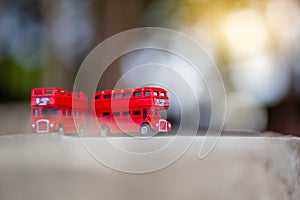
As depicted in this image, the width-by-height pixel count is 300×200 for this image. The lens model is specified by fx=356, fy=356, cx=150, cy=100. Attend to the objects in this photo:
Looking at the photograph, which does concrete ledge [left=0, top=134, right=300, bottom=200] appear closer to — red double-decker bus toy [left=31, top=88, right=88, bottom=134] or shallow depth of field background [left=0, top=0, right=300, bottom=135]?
red double-decker bus toy [left=31, top=88, right=88, bottom=134]

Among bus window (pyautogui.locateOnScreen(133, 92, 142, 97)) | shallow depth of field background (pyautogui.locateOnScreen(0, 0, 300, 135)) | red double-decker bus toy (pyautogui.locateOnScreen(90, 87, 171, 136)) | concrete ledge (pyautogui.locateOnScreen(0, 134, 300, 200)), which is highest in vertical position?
shallow depth of field background (pyautogui.locateOnScreen(0, 0, 300, 135))

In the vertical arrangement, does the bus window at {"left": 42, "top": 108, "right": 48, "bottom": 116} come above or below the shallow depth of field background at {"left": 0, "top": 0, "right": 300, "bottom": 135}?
below

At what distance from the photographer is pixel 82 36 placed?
76 cm

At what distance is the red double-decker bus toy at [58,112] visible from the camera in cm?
55

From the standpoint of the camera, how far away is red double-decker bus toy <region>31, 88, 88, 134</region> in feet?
1.81

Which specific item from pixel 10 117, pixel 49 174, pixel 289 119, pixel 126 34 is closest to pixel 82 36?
pixel 126 34

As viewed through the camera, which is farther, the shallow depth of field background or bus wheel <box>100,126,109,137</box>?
the shallow depth of field background

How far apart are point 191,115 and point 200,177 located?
0.12m

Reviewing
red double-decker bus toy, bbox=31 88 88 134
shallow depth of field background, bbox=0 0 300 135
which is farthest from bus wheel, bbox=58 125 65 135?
shallow depth of field background, bbox=0 0 300 135

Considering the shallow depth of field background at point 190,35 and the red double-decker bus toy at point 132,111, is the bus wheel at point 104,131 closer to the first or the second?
the red double-decker bus toy at point 132,111

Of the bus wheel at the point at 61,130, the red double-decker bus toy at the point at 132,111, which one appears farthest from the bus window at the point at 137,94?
the bus wheel at the point at 61,130

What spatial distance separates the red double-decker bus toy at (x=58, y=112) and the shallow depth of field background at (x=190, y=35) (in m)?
0.06

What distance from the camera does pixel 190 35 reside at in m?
0.79

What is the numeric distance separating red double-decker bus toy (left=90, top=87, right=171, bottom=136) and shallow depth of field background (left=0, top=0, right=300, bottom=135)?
0.10 m
